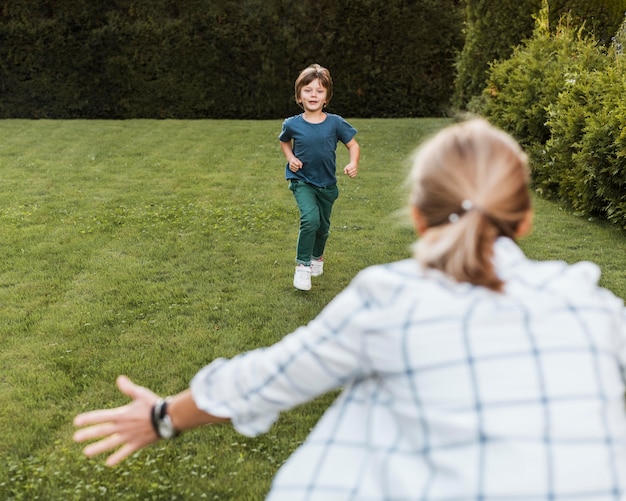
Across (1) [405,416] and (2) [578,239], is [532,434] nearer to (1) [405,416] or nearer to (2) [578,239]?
(1) [405,416]

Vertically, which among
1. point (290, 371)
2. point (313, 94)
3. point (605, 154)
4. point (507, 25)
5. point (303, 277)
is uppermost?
point (290, 371)

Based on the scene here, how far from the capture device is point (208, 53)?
56.4ft

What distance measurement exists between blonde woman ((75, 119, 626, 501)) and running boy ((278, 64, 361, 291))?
13.7 feet

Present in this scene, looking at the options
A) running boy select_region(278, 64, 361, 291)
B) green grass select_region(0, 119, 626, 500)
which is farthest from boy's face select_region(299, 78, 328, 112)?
green grass select_region(0, 119, 626, 500)

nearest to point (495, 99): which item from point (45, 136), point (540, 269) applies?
point (45, 136)

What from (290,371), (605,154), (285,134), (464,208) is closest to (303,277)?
(285,134)

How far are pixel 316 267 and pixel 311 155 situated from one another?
3.22 ft

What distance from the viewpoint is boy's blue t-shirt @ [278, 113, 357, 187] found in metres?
5.78

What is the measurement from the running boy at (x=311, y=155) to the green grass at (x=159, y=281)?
1.42 ft

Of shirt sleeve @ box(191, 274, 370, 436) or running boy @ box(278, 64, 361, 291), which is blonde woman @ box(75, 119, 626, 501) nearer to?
shirt sleeve @ box(191, 274, 370, 436)

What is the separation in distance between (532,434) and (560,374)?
0.13 metres

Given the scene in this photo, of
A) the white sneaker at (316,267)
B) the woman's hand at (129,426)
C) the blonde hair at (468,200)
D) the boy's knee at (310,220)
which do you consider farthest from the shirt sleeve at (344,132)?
the blonde hair at (468,200)

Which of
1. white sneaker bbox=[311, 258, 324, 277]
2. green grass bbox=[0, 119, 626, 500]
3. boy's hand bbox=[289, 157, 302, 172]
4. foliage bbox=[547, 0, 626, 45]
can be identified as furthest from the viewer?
foliage bbox=[547, 0, 626, 45]

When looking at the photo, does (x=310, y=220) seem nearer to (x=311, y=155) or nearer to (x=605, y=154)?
(x=311, y=155)
